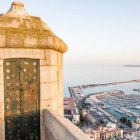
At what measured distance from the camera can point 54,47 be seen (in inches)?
157

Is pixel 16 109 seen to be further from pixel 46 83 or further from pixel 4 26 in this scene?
pixel 4 26

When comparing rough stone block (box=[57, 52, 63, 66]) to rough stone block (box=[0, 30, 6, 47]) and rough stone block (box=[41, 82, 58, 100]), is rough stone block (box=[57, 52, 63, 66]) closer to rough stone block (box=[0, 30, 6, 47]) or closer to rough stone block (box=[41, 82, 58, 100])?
rough stone block (box=[41, 82, 58, 100])

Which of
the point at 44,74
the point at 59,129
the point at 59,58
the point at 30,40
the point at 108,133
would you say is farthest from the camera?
the point at 108,133

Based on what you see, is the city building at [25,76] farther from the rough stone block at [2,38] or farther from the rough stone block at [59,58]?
the rough stone block at [59,58]

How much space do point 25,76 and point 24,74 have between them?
3 centimetres

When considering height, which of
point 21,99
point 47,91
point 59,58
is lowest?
point 21,99

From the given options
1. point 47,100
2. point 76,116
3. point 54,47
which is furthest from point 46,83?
point 76,116

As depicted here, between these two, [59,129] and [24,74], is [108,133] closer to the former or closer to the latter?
[24,74]

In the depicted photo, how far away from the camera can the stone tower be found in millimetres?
3744

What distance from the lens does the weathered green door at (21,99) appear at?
3.78 m

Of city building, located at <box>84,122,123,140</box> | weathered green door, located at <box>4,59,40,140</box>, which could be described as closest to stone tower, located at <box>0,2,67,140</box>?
weathered green door, located at <box>4,59,40,140</box>

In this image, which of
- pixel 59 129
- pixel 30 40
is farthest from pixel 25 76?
pixel 59 129

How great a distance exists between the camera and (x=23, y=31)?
3822mm

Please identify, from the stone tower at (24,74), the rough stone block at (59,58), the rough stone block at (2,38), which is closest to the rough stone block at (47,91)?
the stone tower at (24,74)
